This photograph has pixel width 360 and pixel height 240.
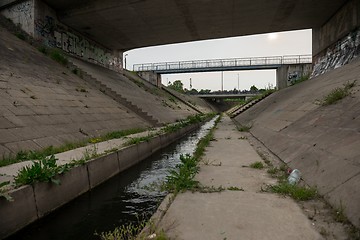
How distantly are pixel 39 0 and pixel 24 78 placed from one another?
41.3ft

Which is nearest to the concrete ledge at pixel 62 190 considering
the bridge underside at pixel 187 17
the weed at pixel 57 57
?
the weed at pixel 57 57

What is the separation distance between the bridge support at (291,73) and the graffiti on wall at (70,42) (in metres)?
24.7

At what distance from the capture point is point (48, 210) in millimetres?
4992

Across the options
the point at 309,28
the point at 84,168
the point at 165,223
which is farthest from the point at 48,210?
the point at 309,28

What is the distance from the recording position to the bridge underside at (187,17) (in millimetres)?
20500

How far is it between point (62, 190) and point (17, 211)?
1194 mm

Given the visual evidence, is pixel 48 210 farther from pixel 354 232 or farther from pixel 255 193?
pixel 354 232

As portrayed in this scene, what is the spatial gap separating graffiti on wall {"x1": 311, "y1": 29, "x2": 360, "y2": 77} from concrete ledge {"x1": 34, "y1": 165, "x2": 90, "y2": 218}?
2001cm

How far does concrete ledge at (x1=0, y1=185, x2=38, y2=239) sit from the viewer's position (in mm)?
3953

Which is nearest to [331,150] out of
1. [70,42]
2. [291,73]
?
[70,42]

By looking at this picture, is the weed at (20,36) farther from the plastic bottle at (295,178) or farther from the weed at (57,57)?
the plastic bottle at (295,178)

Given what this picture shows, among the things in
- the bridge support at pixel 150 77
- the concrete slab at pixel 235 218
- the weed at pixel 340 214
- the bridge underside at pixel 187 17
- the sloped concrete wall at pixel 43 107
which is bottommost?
→ the concrete slab at pixel 235 218

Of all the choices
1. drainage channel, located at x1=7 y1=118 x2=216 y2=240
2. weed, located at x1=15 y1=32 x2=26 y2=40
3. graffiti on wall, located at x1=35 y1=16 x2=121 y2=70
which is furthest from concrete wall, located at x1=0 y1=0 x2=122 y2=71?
drainage channel, located at x1=7 y1=118 x2=216 y2=240

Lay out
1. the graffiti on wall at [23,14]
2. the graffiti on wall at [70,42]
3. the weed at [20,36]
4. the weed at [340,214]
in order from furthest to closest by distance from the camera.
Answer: the graffiti on wall at [70,42] < the graffiti on wall at [23,14] < the weed at [20,36] < the weed at [340,214]
